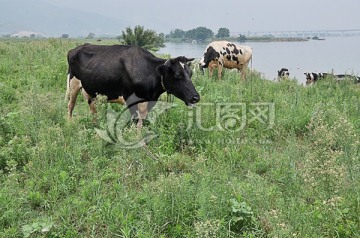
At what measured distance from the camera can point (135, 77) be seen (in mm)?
5961

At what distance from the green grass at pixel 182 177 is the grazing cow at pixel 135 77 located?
394mm

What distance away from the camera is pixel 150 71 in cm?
611

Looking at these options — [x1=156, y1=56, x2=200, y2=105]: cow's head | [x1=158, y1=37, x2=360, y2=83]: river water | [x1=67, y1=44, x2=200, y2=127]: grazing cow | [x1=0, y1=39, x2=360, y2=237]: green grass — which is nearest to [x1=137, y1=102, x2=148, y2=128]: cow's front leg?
[x1=67, y1=44, x2=200, y2=127]: grazing cow

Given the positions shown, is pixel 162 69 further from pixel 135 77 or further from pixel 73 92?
pixel 73 92

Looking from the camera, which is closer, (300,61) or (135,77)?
(135,77)

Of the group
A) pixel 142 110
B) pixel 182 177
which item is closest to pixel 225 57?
pixel 142 110

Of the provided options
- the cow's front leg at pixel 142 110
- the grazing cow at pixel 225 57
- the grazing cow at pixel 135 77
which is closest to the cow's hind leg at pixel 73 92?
the grazing cow at pixel 135 77

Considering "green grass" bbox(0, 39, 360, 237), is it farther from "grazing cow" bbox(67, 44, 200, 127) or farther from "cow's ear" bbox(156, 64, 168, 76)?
"cow's ear" bbox(156, 64, 168, 76)

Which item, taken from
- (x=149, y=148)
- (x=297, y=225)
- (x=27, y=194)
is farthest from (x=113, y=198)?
(x=297, y=225)

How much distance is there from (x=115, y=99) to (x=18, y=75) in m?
5.03

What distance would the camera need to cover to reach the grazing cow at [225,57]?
41.7 feet

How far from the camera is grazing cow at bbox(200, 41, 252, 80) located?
1272 cm

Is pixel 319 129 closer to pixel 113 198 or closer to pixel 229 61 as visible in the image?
pixel 113 198

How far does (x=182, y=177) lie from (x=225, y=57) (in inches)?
380
